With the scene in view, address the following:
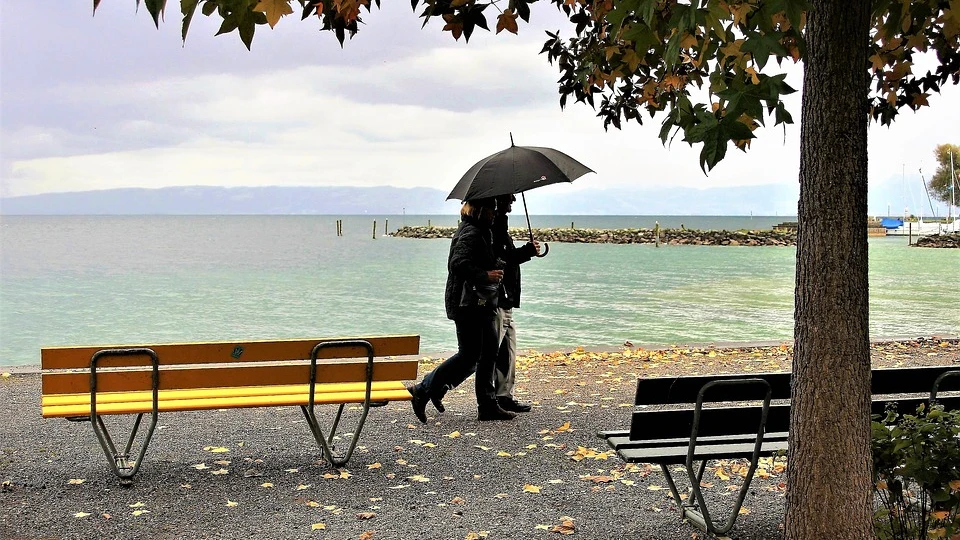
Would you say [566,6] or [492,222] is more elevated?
[566,6]

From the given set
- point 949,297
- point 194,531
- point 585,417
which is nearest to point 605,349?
point 585,417

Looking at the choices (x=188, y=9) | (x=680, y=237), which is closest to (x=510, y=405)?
(x=188, y=9)

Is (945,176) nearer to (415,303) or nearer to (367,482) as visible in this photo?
(415,303)

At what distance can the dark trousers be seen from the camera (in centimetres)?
723

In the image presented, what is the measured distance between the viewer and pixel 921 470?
355cm

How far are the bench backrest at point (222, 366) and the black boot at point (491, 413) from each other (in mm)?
1362

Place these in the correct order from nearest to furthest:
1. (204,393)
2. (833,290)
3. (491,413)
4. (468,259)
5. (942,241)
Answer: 1. (833,290)
2. (204,393)
3. (468,259)
4. (491,413)
5. (942,241)

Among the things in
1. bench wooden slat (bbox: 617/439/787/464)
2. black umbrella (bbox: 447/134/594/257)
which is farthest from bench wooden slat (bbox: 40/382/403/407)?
bench wooden slat (bbox: 617/439/787/464)

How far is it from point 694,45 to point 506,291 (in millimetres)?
3033

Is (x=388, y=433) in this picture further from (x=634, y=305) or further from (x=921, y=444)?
(x=634, y=305)

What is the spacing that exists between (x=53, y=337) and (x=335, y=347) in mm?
15690

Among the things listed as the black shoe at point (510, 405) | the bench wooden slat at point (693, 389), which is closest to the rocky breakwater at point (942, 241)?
the black shoe at point (510, 405)

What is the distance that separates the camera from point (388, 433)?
6977 millimetres

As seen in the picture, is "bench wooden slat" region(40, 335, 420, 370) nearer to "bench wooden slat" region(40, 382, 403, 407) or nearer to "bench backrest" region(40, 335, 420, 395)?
"bench backrest" region(40, 335, 420, 395)
